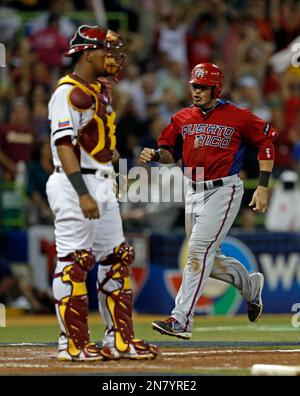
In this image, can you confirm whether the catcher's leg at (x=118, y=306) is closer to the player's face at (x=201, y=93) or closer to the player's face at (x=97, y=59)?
the player's face at (x=97, y=59)

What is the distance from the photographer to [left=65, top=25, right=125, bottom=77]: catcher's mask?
8.12 meters

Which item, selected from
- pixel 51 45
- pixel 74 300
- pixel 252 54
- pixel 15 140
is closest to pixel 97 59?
pixel 74 300

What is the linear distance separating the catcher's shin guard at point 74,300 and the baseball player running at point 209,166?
1412 mm

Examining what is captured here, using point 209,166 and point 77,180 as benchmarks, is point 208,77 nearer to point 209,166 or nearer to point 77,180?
point 209,166

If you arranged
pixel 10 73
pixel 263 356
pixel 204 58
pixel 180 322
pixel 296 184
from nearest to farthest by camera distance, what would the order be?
pixel 263 356
pixel 180 322
pixel 296 184
pixel 10 73
pixel 204 58

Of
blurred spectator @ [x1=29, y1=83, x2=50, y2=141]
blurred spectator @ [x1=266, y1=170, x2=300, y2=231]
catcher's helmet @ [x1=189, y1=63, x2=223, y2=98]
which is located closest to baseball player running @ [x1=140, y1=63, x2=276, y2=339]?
catcher's helmet @ [x1=189, y1=63, x2=223, y2=98]

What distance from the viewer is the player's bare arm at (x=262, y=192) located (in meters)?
9.04

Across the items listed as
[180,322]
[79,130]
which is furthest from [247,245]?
[79,130]

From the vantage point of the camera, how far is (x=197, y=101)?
31.1 ft

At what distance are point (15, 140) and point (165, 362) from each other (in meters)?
7.92

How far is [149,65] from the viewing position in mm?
18125

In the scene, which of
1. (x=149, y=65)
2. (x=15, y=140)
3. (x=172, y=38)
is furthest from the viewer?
(x=172, y=38)

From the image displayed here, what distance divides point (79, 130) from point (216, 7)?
39.1ft

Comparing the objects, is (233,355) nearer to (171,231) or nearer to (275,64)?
(171,231)
